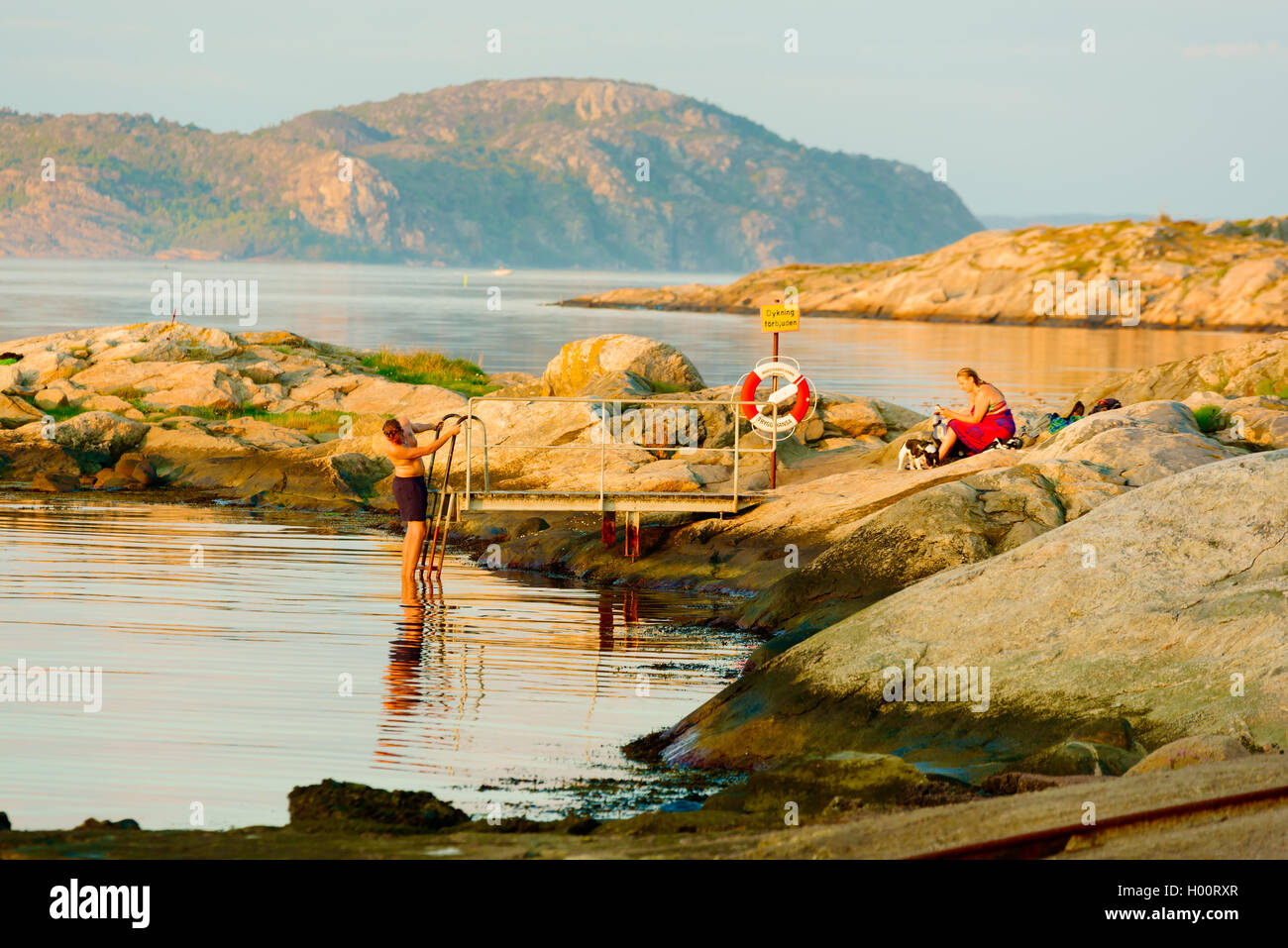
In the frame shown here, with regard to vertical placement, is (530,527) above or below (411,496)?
below

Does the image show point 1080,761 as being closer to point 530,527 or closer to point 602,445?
point 602,445

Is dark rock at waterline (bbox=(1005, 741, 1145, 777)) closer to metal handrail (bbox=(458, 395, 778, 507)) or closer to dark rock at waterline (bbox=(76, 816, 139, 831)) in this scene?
dark rock at waterline (bbox=(76, 816, 139, 831))

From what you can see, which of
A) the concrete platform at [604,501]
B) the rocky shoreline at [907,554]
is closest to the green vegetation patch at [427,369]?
the rocky shoreline at [907,554]

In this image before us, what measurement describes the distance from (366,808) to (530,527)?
13.1 m

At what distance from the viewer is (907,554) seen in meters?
14.9

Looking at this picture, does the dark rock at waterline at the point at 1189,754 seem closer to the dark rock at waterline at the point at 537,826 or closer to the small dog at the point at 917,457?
the dark rock at waterline at the point at 537,826

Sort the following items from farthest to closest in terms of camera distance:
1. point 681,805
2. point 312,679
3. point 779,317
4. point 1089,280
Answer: point 1089,280, point 779,317, point 312,679, point 681,805

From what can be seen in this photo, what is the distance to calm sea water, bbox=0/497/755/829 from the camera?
989cm

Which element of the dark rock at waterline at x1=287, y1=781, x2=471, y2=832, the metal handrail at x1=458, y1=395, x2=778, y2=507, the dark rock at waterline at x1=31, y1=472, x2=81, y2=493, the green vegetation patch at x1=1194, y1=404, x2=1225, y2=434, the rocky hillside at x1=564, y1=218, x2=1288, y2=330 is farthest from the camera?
the rocky hillside at x1=564, y1=218, x2=1288, y2=330

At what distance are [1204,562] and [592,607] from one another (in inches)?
299

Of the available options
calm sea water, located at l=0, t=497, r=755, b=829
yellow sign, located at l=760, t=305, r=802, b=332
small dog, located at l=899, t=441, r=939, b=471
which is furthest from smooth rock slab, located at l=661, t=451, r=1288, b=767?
yellow sign, located at l=760, t=305, r=802, b=332

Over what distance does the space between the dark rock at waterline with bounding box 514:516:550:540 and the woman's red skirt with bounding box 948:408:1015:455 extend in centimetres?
624

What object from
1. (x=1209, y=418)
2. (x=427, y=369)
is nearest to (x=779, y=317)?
(x=1209, y=418)
